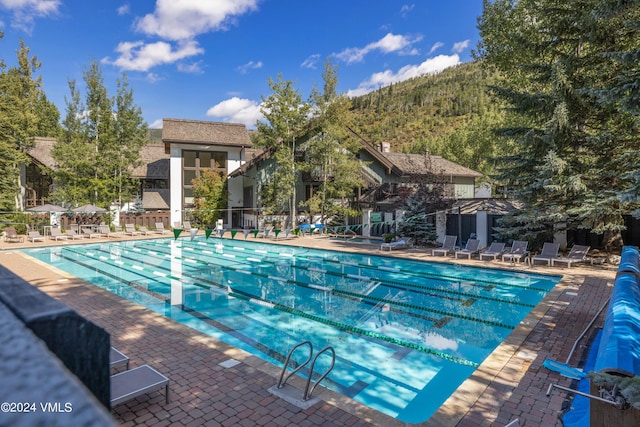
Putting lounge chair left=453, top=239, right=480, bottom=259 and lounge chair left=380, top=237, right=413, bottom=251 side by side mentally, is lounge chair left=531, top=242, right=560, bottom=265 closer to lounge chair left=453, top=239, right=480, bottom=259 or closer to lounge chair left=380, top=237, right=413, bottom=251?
lounge chair left=453, top=239, right=480, bottom=259

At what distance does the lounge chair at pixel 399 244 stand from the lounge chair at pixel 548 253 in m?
6.32

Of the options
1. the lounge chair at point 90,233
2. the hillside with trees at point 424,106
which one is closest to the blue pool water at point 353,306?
the lounge chair at point 90,233

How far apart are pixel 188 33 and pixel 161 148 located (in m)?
11.8

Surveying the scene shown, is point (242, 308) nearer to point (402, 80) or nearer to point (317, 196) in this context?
point (317, 196)

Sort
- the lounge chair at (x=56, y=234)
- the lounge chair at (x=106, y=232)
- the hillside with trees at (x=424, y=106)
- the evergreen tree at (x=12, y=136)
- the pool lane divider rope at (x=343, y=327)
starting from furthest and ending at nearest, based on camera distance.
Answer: the hillside with trees at (x=424, y=106), the evergreen tree at (x=12, y=136), the lounge chair at (x=106, y=232), the lounge chair at (x=56, y=234), the pool lane divider rope at (x=343, y=327)

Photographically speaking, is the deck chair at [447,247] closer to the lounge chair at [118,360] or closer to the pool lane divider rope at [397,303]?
the pool lane divider rope at [397,303]

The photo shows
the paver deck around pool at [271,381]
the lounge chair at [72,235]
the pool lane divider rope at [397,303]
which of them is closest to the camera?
the paver deck around pool at [271,381]

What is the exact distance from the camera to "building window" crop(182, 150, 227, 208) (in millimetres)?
32875

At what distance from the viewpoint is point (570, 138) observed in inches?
619

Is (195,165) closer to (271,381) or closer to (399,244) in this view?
(399,244)

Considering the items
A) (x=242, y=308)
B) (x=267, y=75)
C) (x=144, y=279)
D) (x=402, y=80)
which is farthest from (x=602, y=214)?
(x=402, y=80)

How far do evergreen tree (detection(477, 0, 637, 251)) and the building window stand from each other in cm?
2416

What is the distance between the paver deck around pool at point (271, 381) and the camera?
4.91 m

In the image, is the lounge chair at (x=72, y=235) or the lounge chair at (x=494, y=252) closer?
the lounge chair at (x=494, y=252)
